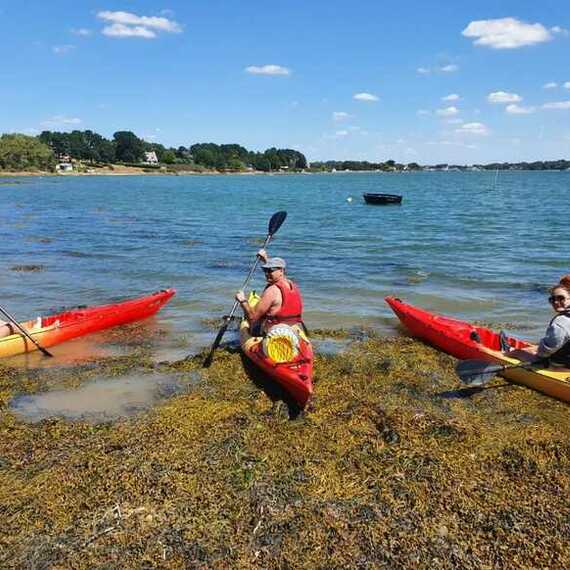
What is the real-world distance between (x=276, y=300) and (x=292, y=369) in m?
1.33

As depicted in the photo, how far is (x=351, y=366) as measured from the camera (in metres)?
9.20

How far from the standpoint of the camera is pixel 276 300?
8.76m

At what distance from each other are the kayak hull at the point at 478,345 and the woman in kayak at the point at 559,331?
0.57 ft

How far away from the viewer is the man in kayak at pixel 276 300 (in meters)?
8.62

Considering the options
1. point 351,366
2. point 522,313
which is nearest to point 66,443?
point 351,366

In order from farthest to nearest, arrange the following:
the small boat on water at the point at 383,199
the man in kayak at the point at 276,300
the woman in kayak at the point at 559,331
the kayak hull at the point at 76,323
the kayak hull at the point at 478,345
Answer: the small boat on water at the point at 383,199 → the kayak hull at the point at 76,323 → the man in kayak at the point at 276,300 → the kayak hull at the point at 478,345 → the woman in kayak at the point at 559,331

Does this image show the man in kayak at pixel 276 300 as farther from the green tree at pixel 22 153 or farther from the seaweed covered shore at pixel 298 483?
the green tree at pixel 22 153

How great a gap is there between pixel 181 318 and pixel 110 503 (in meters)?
7.77

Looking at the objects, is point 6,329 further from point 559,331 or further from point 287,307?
point 559,331

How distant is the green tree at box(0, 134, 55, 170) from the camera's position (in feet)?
433

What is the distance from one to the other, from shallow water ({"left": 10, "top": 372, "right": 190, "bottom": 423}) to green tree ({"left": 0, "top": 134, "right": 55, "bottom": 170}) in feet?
460

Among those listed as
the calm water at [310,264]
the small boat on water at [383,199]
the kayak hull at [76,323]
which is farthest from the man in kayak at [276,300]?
the small boat on water at [383,199]

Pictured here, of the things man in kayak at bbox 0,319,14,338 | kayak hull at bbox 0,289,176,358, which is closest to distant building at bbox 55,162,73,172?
kayak hull at bbox 0,289,176,358

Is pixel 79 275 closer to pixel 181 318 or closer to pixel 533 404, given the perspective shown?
pixel 181 318
